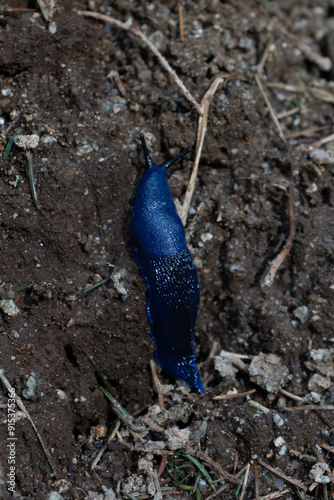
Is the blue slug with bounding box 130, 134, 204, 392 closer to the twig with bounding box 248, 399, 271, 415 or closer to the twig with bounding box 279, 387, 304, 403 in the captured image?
the twig with bounding box 248, 399, 271, 415

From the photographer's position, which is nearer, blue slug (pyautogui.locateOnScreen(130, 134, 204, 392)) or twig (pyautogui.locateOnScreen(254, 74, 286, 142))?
blue slug (pyautogui.locateOnScreen(130, 134, 204, 392))

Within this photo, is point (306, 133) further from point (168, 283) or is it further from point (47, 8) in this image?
point (47, 8)

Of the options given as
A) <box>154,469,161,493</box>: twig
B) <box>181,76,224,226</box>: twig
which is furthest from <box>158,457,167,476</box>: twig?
<box>181,76,224,226</box>: twig

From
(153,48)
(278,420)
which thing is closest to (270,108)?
(153,48)

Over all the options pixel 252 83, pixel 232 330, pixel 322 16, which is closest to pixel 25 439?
pixel 232 330

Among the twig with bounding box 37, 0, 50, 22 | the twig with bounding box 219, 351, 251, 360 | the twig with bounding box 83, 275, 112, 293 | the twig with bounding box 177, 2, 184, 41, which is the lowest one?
the twig with bounding box 219, 351, 251, 360

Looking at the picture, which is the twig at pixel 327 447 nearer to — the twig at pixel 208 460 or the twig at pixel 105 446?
the twig at pixel 208 460

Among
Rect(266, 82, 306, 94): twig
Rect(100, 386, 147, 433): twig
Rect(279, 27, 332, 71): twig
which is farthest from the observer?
Rect(279, 27, 332, 71): twig

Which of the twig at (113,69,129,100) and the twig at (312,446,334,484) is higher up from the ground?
the twig at (113,69,129,100)

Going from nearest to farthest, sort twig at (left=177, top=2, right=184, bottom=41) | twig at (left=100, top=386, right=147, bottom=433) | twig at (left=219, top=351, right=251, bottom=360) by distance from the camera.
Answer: twig at (left=100, top=386, right=147, bottom=433)
twig at (left=219, top=351, right=251, bottom=360)
twig at (left=177, top=2, right=184, bottom=41)

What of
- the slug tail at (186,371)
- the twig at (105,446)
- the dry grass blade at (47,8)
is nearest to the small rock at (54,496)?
the twig at (105,446)
